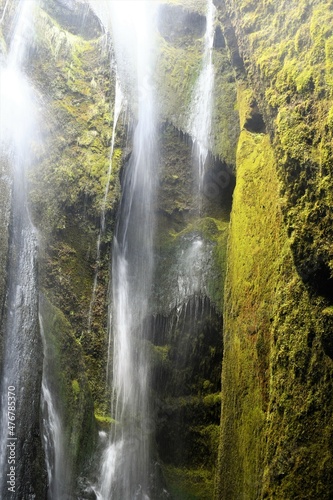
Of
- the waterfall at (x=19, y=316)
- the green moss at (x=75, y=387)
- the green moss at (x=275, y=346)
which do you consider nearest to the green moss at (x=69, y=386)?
the green moss at (x=75, y=387)

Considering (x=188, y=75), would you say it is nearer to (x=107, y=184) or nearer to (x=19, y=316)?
(x=107, y=184)

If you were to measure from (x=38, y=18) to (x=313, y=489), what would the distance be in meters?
10.0

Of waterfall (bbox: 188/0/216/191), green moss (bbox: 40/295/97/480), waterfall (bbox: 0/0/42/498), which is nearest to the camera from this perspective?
waterfall (bbox: 0/0/42/498)

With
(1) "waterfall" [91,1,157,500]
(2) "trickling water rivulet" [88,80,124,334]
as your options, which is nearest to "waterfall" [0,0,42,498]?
(2) "trickling water rivulet" [88,80,124,334]

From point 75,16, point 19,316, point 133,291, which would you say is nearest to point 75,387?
point 19,316

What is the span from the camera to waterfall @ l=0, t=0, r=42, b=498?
5203 mm

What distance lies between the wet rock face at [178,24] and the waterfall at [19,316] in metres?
4.30

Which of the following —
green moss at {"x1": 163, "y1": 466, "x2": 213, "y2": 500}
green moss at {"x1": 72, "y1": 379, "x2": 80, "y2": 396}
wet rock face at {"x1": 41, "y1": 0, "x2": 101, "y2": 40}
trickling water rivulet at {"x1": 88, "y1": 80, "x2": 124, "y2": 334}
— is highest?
wet rock face at {"x1": 41, "y1": 0, "x2": 101, "y2": 40}

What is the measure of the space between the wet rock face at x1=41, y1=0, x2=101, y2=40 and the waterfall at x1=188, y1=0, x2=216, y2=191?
103 inches

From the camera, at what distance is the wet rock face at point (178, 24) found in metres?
10.2

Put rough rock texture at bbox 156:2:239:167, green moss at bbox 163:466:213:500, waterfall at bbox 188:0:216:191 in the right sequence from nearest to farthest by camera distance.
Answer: green moss at bbox 163:466:213:500
rough rock texture at bbox 156:2:239:167
waterfall at bbox 188:0:216:191

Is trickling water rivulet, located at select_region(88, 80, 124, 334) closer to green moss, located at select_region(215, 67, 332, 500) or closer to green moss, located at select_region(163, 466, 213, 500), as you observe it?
green moss, located at select_region(215, 67, 332, 500)

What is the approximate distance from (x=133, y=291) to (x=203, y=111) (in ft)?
13.0

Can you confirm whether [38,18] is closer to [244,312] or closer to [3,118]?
[3,118]
